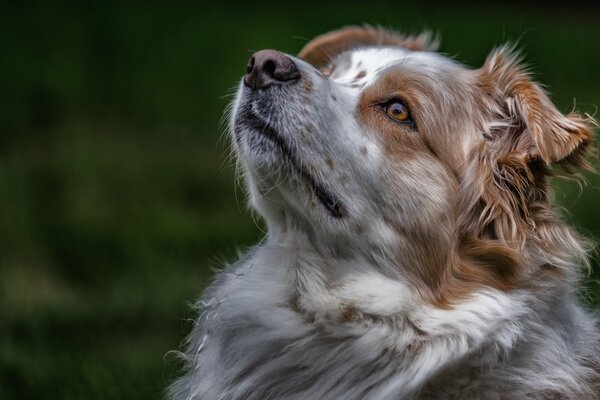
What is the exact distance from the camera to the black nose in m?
4.22

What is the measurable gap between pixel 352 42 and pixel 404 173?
1.46 metres

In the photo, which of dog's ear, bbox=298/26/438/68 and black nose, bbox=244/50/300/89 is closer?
black nose, bbox=244/50/300/89

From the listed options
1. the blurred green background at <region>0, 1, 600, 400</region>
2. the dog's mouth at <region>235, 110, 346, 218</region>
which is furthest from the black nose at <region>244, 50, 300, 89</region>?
the blurred green background at <region>0, 1, 600, 400</region>

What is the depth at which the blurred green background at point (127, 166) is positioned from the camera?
5.97 metres

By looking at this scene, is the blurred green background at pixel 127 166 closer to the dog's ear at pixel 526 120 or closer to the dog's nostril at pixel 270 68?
the dog's ear at pixel 526 120

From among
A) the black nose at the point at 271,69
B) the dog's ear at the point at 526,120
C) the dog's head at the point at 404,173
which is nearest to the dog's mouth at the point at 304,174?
the dog's head at the point at 404,173

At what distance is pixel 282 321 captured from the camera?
165 inches

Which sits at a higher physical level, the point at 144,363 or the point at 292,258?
the point at 292,258

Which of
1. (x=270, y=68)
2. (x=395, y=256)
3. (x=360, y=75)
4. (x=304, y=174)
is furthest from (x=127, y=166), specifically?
(x=395, y=256)

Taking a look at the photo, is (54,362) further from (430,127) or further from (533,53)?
(533,53)

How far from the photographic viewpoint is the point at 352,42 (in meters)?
5.49

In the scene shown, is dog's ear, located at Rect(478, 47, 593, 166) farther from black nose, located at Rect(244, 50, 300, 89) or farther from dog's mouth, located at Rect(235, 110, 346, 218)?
black nose, located at Rect(244, 50, 300, 89)

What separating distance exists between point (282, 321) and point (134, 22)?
8432 millimetres

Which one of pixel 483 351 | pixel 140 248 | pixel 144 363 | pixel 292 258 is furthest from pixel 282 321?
pixel 140 248
